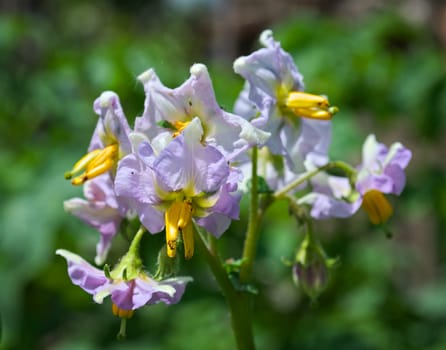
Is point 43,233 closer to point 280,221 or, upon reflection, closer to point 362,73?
point 280,221

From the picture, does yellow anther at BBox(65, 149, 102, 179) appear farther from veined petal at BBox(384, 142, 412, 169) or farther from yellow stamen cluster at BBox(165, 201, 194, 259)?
veined petal at BBox(384, 142, 412, 169)

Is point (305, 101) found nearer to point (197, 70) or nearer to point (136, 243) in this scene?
point (197, 70)

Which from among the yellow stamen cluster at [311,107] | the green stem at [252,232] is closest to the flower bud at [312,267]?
the green stem at [252,232]

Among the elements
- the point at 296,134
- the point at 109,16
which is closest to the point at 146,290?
the point at 296,134

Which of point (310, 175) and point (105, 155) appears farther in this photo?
point (310, 175)

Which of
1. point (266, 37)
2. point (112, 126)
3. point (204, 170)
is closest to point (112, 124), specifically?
point (112, 126)

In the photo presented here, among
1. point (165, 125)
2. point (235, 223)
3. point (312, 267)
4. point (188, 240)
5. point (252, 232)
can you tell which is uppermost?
point (165, 125)

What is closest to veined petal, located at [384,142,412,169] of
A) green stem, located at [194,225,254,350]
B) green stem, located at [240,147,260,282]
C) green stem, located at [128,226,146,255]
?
green stem, located at [240,147,260,282]

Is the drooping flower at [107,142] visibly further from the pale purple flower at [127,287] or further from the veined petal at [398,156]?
the veined petal at [398,156]
